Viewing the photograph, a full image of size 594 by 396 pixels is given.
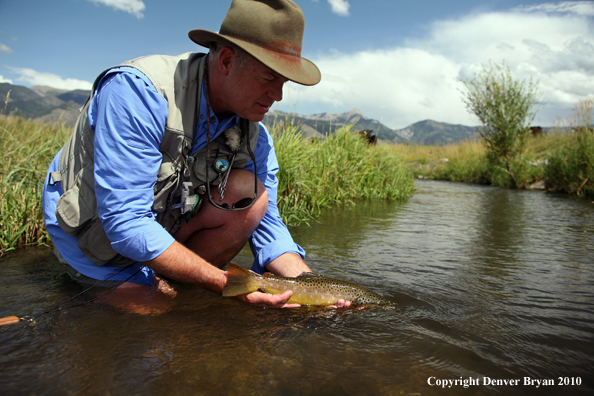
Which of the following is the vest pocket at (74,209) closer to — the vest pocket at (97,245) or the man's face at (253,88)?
the vest pocket at (97,245)

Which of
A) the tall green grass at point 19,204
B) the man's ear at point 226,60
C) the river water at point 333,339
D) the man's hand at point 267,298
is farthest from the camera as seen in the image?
the tall green grass at point 19,204

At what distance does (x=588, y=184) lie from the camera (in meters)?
10.5

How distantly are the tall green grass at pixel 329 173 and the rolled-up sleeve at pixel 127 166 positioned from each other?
3219 millimetres

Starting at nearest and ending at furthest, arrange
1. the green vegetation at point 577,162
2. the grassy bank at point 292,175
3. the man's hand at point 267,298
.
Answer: the man's hand at point 267,298 < the grassy bank at point 292,175 < the green vegetation at point 577,162

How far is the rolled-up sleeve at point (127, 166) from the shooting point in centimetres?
186

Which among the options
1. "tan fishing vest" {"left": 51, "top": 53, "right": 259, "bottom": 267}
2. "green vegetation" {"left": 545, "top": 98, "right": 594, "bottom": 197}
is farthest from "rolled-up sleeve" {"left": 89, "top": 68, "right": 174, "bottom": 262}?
"green vegetation" {"left": 545, "top": 98, "right": 594, "bottom": 197}

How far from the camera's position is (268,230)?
2811 mm

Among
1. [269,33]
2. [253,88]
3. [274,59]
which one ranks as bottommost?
[253,88]

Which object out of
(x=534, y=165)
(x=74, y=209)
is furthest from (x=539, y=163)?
(x=74, y=209)

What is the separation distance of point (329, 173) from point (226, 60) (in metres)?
5.17

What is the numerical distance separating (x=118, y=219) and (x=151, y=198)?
204mm

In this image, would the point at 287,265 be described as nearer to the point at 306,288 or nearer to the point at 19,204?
the point at 306,288

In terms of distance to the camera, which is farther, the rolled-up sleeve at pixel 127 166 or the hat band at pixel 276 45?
the hat band at pixel 276 45

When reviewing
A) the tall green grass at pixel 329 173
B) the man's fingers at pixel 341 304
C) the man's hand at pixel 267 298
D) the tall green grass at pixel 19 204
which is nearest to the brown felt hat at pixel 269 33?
the man's hand at pixel 267 298
